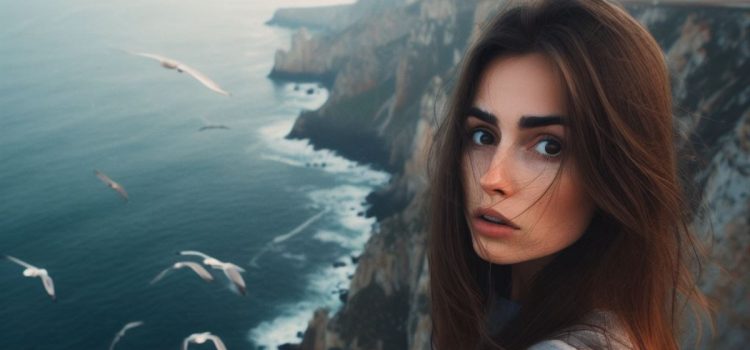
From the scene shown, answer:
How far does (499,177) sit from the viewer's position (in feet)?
9.43

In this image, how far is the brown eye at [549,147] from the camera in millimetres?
2883

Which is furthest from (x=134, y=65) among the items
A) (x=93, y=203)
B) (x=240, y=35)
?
(x=93, y=203)

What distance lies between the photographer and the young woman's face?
2857mm

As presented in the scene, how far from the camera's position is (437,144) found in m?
3.63

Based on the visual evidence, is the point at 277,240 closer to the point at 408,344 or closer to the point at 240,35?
the point at 408,344

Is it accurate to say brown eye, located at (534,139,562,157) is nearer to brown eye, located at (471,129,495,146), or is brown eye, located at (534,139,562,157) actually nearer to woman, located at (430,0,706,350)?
woman, located at (430,0,706,350)

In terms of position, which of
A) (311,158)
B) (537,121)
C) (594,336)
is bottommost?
(311,158)

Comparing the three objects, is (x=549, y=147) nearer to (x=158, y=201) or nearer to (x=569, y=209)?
(x=569, y=209)

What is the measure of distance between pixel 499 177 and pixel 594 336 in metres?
0.83

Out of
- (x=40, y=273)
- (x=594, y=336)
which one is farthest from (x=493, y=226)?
(x=40, y=273)

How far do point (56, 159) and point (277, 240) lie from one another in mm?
33365

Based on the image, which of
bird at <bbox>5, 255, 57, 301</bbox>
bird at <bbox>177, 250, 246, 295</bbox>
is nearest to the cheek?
bird at <bbox>177, 250, 246, 295</bbox>

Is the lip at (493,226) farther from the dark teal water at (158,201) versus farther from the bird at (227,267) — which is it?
the dark teal water at (158,201)

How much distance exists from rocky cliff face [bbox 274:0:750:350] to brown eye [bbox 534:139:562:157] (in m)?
0.92
